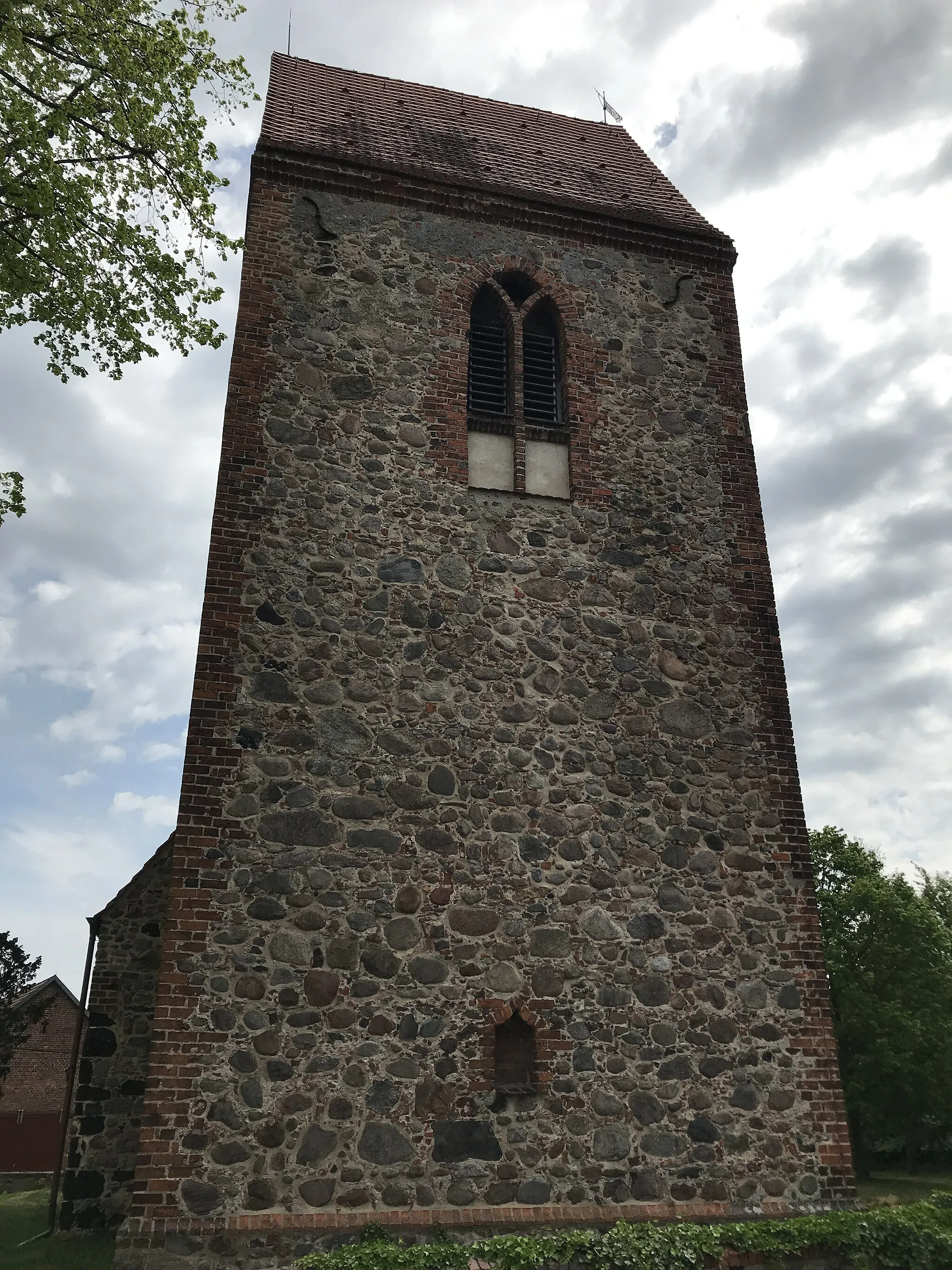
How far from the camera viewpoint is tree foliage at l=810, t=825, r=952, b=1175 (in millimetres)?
23062

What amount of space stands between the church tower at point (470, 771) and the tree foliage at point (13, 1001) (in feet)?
25.1

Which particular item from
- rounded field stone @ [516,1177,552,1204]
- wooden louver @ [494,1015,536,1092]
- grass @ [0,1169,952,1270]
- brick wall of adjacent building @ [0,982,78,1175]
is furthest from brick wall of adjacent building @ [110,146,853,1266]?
brick wall of adjacent building @ [0,982,78,1175]

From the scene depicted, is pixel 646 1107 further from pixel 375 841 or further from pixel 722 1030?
pixel 375 841

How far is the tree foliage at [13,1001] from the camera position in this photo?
1420cm

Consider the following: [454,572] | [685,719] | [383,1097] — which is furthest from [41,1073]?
[685,719]

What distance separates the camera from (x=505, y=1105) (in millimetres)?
6711

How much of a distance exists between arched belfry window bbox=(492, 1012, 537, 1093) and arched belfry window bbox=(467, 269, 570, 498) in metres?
4.75

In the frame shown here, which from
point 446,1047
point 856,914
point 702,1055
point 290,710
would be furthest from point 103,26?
point 856,914

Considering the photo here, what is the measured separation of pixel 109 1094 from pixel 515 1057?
12.1 feet

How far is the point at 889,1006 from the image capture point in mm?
23406

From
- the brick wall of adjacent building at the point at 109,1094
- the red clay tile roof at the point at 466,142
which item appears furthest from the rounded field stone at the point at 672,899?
the red clay tile roof at the point at 466,142

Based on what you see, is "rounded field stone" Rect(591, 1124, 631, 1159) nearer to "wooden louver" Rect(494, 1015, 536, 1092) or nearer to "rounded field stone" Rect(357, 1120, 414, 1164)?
"wooden louver" Rect(494, 1015, 536, 1092)

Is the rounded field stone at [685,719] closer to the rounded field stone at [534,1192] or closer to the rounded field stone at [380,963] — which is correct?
the rounded field stone at [380,963]

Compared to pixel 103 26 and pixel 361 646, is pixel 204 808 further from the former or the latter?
pixel 103 26
